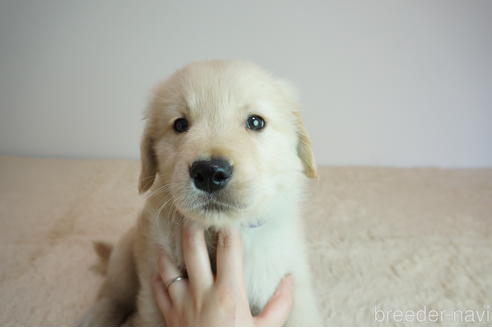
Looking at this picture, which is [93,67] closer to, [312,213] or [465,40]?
[312,213]

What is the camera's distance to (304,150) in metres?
1.32

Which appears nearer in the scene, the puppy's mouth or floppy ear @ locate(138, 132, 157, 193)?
the puppy's mouth

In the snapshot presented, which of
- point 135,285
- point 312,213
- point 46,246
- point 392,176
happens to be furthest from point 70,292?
point 392,176

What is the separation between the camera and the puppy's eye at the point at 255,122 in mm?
1148

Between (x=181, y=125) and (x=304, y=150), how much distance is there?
484 millimetres

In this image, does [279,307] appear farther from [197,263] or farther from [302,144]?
[302,144]

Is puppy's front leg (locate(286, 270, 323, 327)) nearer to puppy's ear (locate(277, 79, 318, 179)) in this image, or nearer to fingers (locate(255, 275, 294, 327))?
fingers (locate(255, 275, 294, 327))

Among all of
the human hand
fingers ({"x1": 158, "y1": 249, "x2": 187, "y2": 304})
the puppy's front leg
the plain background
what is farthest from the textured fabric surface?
fingers ({"x1": 158, "y1": 249, "x2": 187, "y2": 304})

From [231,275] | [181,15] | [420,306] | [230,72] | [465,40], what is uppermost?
[181,15]

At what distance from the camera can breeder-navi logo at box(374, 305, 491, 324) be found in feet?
4.25

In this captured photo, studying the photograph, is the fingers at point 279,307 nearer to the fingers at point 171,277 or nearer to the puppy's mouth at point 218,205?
the fingers at point 171,277

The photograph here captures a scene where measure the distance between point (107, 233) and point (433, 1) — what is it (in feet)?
8.63

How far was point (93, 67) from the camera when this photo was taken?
259 cm

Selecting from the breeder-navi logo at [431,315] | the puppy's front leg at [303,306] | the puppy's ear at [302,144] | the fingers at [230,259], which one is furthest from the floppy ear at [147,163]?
the breeder-navi logo at [431,315]
